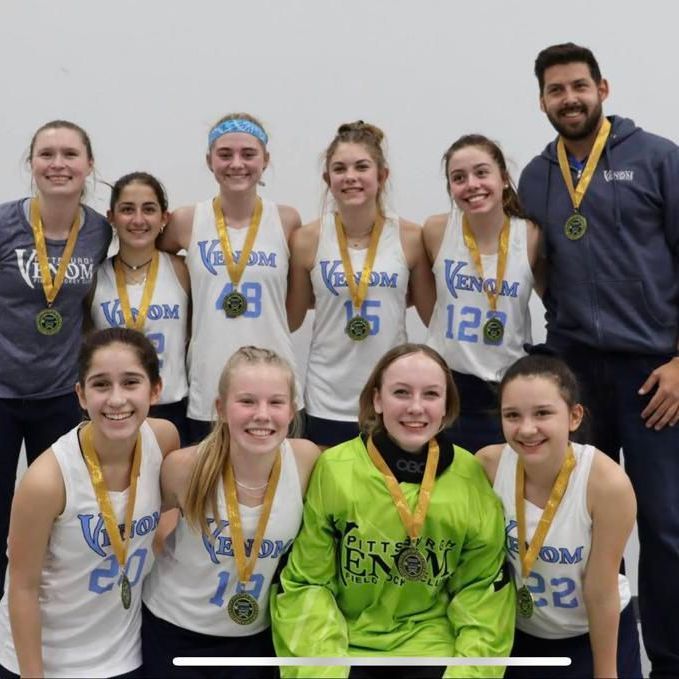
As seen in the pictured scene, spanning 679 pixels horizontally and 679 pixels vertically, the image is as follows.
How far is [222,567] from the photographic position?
98.1 inches

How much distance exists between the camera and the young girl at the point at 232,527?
2.47 meters

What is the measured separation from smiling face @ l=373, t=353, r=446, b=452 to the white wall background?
126cm

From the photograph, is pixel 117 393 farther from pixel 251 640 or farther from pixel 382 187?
pixel 382 187

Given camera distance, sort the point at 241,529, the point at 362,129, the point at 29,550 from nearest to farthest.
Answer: the point at 29,550
the point at 241,529
the point at 362,129

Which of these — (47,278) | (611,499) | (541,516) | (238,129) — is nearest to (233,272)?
(238,129)

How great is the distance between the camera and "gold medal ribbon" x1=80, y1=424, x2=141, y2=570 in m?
2.42

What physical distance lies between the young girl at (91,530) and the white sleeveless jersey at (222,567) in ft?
0.34

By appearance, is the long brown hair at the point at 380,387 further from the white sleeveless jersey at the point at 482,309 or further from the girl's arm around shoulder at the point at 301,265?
the girl's arm around shoulder at the point at 301,265

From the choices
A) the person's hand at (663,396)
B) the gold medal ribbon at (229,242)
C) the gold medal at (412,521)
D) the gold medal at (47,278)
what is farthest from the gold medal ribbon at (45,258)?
the person's hand at (663,396)

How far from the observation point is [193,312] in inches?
128

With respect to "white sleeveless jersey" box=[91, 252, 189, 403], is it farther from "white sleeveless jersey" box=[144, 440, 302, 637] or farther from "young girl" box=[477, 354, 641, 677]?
"young girl" box=[477, 354, 641, 677]

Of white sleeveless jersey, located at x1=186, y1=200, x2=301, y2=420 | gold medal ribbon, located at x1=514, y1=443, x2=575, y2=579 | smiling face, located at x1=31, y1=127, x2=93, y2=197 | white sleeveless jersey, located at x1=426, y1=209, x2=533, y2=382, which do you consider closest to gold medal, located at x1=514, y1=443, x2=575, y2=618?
gold medal ribbon, located at x1=514, y1=443, x2=575, y2=579

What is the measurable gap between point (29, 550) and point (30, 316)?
3.16ft

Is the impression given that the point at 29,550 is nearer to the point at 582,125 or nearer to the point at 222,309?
the point at 222,309
